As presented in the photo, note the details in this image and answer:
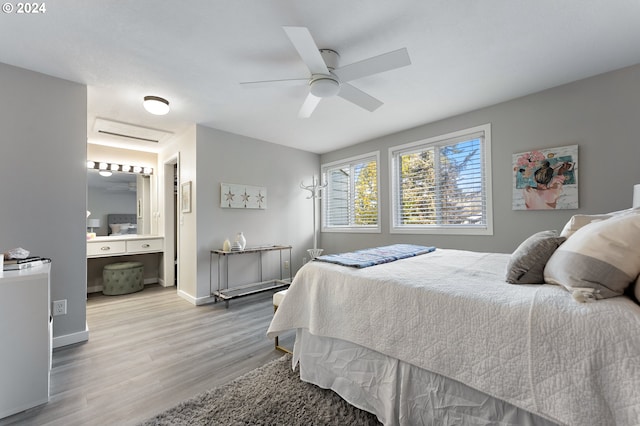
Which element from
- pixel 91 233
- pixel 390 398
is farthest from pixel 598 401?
pixel 91 233

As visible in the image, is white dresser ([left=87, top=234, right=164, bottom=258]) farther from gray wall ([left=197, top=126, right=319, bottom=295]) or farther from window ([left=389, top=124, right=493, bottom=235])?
window ([left=389, top=124, right=493, bottom=235])

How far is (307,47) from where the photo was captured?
1.71m

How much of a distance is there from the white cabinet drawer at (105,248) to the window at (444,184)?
13.9 ft

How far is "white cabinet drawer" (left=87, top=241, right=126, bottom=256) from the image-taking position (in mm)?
3984

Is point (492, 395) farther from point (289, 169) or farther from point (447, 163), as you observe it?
point (289, 169)

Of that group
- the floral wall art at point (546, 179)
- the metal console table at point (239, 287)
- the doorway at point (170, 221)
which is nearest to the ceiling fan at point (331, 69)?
the floral wall art at point (546, 179)

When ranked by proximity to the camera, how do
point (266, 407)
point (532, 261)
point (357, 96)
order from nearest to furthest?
point (532, 261)
point (266, 407)
point (357, 96)

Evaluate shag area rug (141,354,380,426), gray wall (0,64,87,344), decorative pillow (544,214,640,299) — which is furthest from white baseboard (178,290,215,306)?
decorative pillow (544,214,640,299)

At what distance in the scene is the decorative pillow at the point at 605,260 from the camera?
1.00 metres

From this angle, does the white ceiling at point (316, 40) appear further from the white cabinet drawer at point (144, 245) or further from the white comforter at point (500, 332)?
the white cabinet drawer at point (144, 245)

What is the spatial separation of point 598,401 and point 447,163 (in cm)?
312

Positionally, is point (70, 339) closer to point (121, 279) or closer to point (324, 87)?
point (121, 279)

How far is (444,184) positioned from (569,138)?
1.29m
